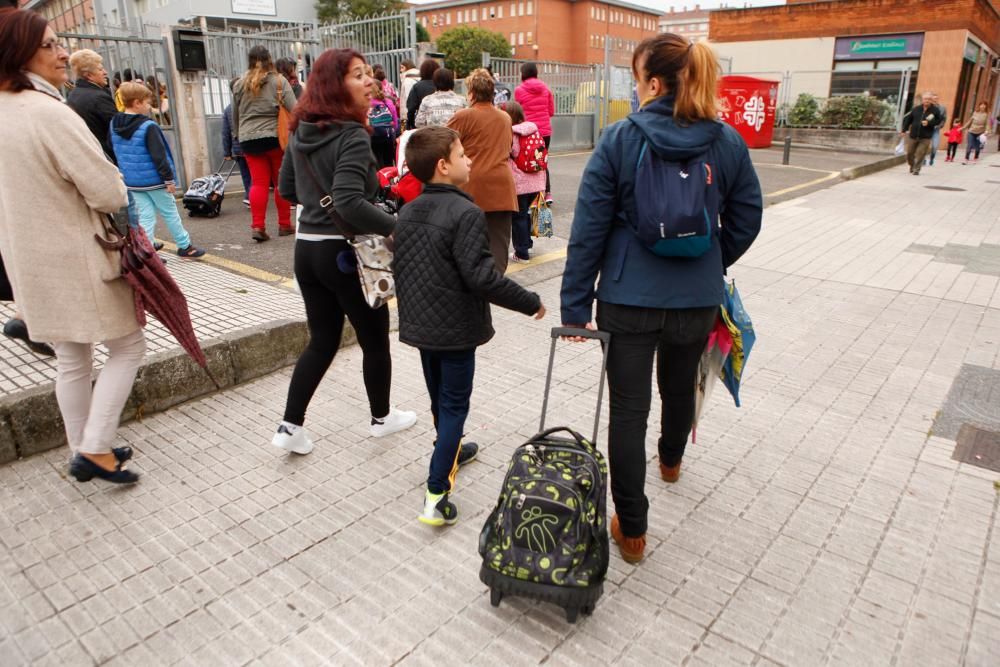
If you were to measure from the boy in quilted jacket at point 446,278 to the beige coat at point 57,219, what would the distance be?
1242 millimetres

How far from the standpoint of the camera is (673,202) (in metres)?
2.30

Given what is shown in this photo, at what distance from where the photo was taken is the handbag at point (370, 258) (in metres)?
3.03

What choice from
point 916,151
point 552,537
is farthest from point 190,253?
point 916,151

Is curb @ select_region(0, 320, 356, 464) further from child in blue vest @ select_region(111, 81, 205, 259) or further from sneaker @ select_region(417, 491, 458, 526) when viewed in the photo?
child in blue vest @ select_region(111, 81, 205, 259)


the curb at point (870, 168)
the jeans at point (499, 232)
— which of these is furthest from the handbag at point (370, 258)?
the curb at point (870, 168)

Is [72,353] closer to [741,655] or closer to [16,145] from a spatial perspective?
[16,145]

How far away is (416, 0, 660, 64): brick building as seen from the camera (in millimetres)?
95375

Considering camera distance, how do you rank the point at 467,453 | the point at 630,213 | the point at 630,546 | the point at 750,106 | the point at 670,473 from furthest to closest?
1. the point at 750,106
2. the point at 467,453
3. the point at 670,473
4. the point at 630,546
5. the point at 630,213

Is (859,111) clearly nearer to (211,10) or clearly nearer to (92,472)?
(92,472)

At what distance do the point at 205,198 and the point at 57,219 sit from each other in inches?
246

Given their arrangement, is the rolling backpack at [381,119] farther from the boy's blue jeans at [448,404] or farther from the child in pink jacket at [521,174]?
the boy's blue jeans at [448,404]

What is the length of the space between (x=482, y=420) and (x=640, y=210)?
75.9 inches

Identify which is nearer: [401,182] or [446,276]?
[446,276]

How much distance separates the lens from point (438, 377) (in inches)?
120
